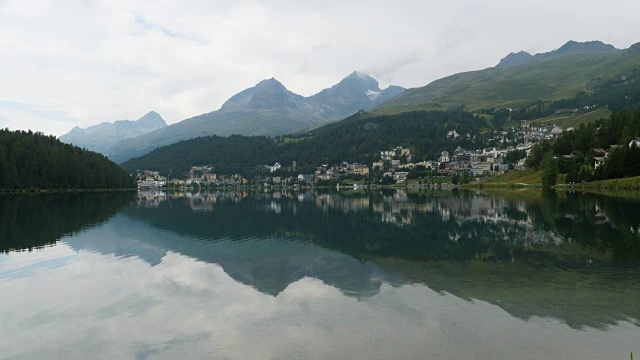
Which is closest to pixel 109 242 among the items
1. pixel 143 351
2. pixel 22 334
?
pixel 22 334

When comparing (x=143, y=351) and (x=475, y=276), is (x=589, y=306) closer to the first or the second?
(x=475, y=276)

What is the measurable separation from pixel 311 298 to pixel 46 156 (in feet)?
510

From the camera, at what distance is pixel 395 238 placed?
126ft

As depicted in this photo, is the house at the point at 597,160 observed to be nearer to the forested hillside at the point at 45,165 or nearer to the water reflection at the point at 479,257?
the water reflection at the point at 479,257

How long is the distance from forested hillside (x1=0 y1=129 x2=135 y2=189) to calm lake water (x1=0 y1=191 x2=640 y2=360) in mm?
114073

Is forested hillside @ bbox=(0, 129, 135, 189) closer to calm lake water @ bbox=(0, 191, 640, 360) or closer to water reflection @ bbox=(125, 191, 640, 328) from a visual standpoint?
water reflection @ bbox=(125, 191, 640, 328)

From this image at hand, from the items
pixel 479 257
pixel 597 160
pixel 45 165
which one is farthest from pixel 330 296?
pixel 45 165

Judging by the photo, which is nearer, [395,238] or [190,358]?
[190,358]

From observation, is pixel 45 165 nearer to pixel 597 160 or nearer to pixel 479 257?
pixel 479 257

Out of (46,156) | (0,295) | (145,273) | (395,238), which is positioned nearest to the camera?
(0,295)

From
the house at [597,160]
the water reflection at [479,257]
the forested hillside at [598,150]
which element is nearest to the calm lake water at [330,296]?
the water reflection at [479,257]

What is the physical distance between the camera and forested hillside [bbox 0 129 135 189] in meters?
136

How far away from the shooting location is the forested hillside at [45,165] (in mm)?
135500

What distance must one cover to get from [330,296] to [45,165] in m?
153
